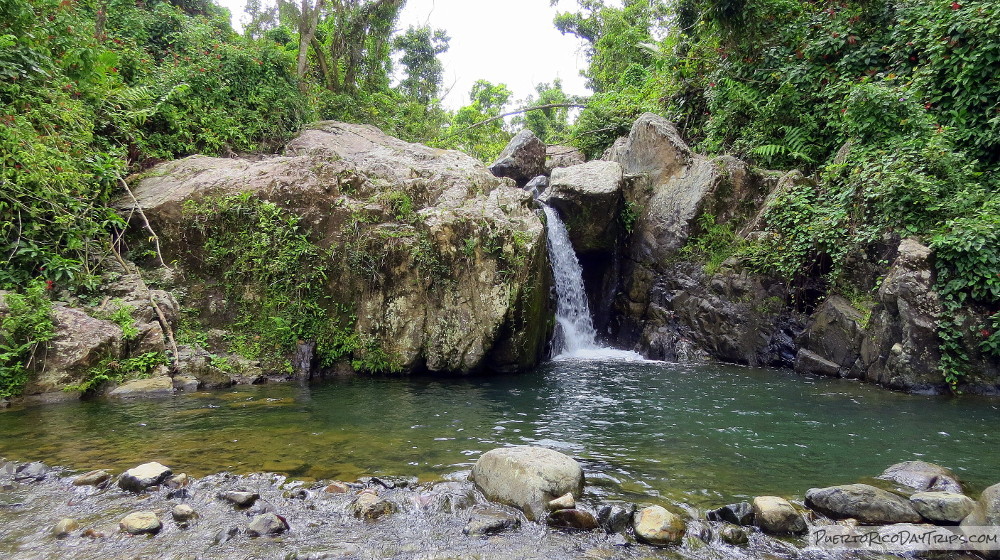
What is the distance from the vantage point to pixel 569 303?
46.2ft

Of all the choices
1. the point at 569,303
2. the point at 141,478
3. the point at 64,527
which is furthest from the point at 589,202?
the point at 64,527

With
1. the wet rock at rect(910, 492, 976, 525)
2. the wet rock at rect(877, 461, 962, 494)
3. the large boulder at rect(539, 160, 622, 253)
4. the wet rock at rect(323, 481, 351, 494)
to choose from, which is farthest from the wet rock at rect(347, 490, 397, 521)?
the large boulder at rect(539, 160, 622, 253)

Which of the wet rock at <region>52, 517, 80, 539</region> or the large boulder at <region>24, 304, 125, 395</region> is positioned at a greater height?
the large boulder at <region>24, 304, 125, 395</region>

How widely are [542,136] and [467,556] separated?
2957 cm

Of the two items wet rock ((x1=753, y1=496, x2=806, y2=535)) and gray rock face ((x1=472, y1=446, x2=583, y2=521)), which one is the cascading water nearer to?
gray rock face ((x1=472, y1=446, x2=583, y2=521))

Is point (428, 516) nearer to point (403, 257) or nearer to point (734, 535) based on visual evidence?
point (734, 535)

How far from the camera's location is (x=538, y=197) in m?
15.9

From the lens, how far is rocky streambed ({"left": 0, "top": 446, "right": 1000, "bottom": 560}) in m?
3.57

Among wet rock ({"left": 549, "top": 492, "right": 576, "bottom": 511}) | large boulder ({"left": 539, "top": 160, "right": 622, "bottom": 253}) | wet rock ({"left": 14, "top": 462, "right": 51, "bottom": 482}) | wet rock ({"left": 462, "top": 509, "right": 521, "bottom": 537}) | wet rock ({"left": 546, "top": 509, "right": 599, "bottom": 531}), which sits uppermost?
large boulder ({"left": 539, "top": 160, "right": 622, "bottom": 253})

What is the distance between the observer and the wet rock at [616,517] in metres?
3.88

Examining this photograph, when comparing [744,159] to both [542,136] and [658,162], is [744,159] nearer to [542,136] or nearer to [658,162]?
[658,162]

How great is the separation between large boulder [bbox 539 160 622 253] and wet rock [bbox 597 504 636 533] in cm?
1065

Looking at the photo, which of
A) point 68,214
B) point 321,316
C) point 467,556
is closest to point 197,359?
point 321,316

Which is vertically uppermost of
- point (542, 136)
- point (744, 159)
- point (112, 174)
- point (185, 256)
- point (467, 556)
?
point (542, 136)
